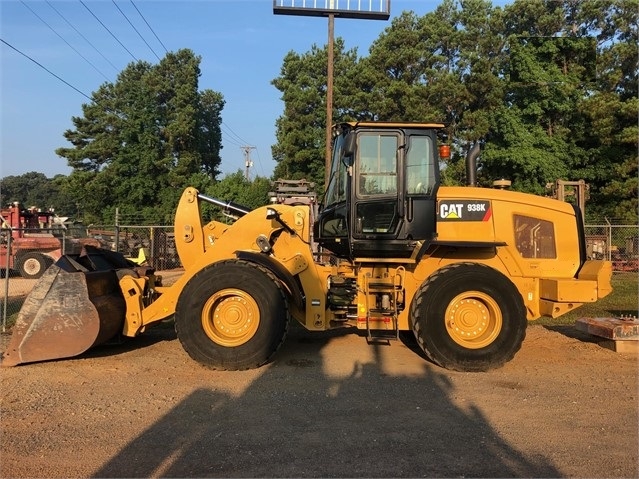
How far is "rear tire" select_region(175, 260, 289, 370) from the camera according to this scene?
20.4 ft

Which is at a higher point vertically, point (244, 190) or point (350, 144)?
point (244, 190)

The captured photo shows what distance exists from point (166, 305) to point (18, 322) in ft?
5.54

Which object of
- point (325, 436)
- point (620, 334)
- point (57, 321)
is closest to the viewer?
point (325, 436)

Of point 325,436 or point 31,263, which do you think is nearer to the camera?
point 325,436

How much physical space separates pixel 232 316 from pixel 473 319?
9.55 feet

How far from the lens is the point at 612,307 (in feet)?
38.6

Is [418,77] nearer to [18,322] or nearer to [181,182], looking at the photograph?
[181,182]

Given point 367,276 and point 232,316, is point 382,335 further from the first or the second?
point 232,316

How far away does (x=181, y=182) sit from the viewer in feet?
145

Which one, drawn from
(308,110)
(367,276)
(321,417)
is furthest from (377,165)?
(308,110)

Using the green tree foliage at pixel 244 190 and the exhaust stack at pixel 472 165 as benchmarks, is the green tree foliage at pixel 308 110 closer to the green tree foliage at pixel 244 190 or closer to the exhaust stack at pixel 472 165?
the green tree foliage at pixel 244 190

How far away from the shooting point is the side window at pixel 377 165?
21.6 ft

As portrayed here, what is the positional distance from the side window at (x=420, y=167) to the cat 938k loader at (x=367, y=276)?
0.05 ft

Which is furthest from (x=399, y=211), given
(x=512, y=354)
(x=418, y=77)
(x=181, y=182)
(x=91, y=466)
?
(x=181, y=182)
